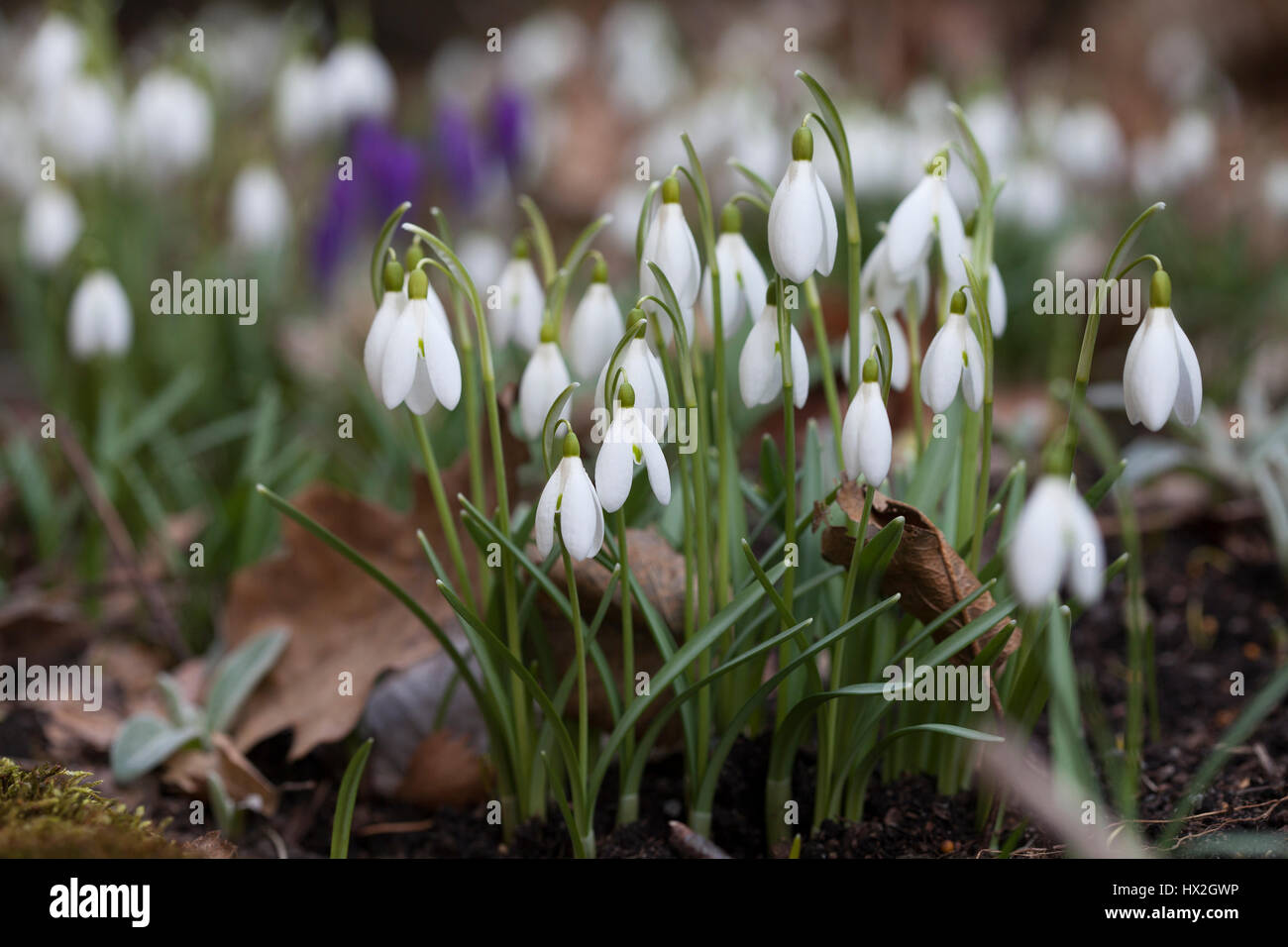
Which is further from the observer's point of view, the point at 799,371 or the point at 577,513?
the point at 799,371

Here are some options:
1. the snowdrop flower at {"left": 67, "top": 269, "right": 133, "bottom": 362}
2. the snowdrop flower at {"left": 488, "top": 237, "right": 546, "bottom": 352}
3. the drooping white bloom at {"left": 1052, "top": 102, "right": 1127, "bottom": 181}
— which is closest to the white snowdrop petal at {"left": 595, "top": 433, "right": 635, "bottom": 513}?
the snowdrop flower at {"left": 488, "top": 237, "right": 546, "bottom": 352}

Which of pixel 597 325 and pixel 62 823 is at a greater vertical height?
pixel 597 325

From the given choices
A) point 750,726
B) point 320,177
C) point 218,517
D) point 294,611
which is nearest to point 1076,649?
point 750,726

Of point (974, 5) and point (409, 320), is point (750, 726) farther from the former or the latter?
point (974, 5)

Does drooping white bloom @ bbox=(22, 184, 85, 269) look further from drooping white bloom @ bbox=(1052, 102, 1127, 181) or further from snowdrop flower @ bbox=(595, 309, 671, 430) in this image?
drooping white bloom @ bbox=(1052, 102, 1127, 181)

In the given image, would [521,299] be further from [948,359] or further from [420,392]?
[948,359]

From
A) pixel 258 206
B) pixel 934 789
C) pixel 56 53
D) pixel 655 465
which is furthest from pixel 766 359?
pixel 56 53
